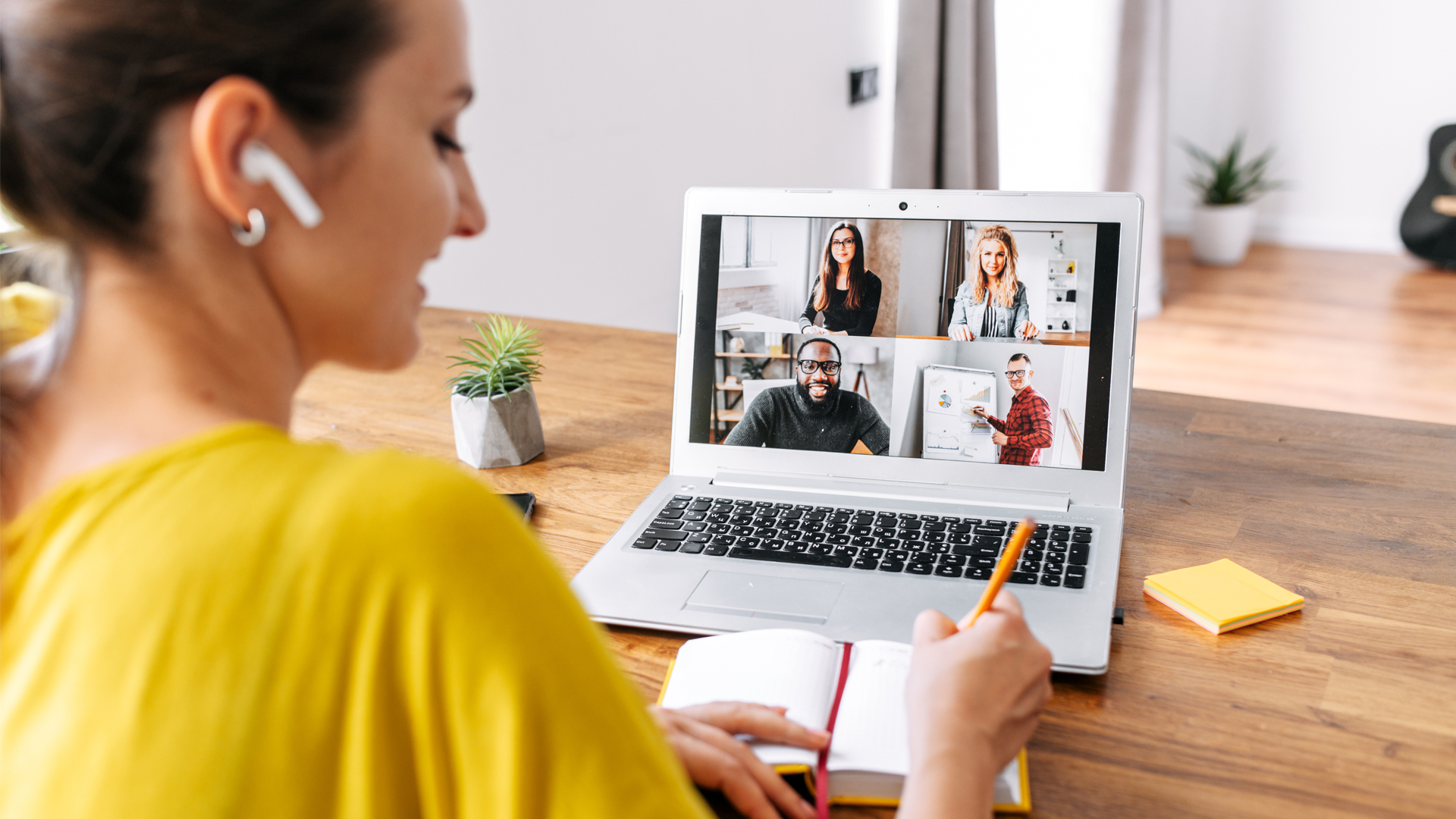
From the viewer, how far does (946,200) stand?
1.00 meters

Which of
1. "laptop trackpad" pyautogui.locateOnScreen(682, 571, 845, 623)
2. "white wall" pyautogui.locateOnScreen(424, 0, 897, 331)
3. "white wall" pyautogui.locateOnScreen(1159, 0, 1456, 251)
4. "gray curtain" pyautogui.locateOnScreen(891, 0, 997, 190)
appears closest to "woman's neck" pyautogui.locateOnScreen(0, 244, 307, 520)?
"laptop trackpad" pyautogui.locateOnScreen(682, 571, 845, 623)

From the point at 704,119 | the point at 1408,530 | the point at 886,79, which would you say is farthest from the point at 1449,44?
the point at 1408,530

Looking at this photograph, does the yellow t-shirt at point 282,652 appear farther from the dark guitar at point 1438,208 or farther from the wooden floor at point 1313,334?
the dark guitar at point 1438,208

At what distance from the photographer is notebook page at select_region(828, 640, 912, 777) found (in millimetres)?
618

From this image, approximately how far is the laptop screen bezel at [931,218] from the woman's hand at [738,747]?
0.40m

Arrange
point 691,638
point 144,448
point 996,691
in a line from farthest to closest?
1. point 691,638
2. point 996,691
3. point 144,448

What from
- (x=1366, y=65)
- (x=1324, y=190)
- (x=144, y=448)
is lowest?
(x=144, y=448)

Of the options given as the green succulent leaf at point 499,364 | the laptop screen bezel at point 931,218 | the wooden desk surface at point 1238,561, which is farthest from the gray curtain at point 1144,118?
the green succulent leaf at point 499,364

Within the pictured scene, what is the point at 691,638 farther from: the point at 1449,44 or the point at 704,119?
the point at 1449,44

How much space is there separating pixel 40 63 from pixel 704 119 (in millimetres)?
2159

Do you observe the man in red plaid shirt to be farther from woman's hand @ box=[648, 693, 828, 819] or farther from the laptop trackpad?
woman's hand @ box=[648, 693, 828, 819]

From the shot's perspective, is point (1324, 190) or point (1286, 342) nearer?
point (1286, 342)

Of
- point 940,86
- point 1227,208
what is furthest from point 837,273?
point 1227,208

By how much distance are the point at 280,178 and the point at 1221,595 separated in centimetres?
73
